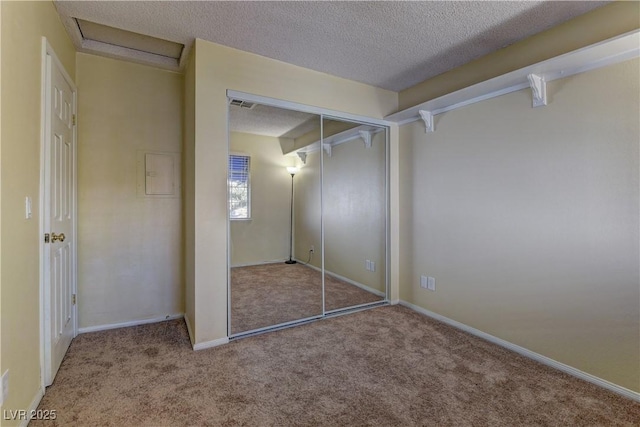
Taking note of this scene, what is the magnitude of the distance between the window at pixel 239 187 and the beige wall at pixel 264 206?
0.05 metres

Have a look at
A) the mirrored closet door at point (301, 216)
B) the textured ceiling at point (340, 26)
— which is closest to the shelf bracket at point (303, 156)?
the mirrored closet door at point (301, 216)

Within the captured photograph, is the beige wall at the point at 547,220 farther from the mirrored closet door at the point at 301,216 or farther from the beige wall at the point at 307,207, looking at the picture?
the beige wall at the point at 307,207

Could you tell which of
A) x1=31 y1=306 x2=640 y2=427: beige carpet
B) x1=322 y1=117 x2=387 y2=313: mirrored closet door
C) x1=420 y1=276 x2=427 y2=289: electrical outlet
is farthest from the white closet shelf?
x1=31 y1=306 x2=640 y2=427: beige carpet

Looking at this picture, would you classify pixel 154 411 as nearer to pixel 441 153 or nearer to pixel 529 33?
pixel 441 153

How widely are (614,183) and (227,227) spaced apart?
2807 millimetres

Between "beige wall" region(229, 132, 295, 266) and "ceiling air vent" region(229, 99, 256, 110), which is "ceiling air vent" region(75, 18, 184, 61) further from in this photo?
"beige wall" region(229, 132, 295, 266)

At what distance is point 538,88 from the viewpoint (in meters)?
2.21

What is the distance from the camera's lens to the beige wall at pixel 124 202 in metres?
2.77

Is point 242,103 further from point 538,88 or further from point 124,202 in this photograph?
point 538,88

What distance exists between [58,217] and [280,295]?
1.96 meters

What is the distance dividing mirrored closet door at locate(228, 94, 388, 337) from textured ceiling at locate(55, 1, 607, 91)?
0.59 meters

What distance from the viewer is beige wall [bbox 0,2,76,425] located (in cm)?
139

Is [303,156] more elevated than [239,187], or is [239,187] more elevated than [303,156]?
[303,156]
